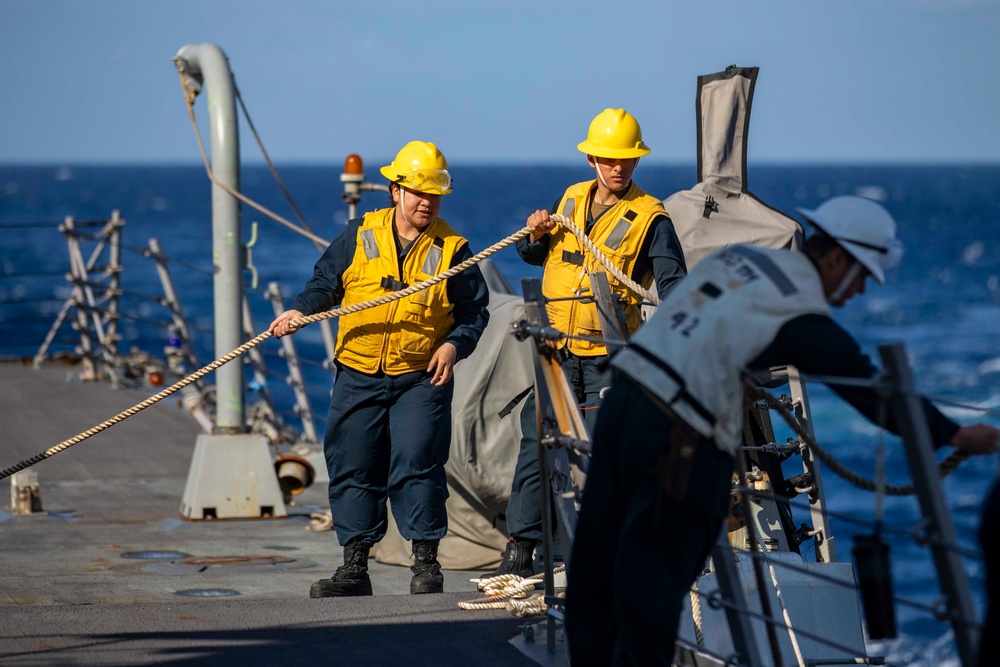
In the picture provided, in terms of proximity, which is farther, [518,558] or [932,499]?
[518,558]

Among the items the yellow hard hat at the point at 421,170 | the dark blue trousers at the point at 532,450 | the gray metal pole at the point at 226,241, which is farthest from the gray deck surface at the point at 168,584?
the yellow hard hat at the point at 421,170

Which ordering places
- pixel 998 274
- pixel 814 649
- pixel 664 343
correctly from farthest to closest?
pixel 998 274 < pixel 814 649 < pixel 664 343

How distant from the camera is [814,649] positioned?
5.20m

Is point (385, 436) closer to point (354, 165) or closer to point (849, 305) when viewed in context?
point (354, 165)

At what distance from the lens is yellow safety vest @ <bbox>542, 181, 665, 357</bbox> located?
538 centimetres

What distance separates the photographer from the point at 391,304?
5422mm

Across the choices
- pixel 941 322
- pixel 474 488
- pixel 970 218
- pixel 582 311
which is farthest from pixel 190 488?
pixel 970 218

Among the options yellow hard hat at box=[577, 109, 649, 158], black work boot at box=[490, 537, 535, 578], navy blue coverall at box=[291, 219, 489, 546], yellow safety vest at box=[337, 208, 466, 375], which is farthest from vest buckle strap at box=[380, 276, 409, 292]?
black work boot at box=[490, 537, 535, 578]

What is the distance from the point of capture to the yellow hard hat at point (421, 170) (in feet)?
17.6

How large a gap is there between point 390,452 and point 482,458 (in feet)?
3.07

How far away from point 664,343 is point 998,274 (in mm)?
66246

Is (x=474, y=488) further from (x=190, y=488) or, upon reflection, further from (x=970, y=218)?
(x=970, y=218)

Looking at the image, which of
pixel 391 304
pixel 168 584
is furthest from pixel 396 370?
pixel 168 584

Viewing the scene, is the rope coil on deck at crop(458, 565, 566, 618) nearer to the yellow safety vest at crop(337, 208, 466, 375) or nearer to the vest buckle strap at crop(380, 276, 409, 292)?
the yellow safety vest at crop(337, 208, 466, 375)
